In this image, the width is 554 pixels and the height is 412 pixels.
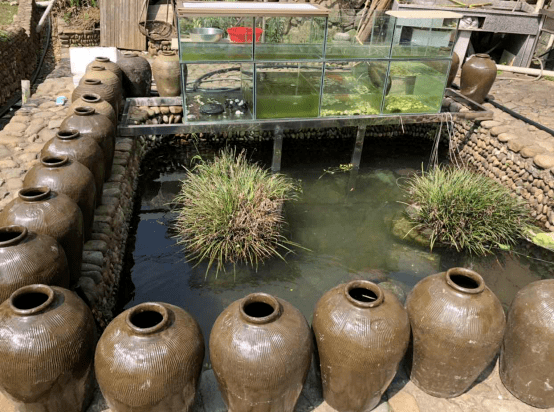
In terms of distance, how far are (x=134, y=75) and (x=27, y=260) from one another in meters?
5.42

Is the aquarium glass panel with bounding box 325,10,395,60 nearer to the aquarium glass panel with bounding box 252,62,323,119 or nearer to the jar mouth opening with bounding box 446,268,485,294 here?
the aquarium glass panel with bounding box 252,62,323,119

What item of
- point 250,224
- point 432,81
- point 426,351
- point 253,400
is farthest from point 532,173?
point 253,400

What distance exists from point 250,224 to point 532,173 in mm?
4154

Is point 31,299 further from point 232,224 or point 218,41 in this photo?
point 218,41

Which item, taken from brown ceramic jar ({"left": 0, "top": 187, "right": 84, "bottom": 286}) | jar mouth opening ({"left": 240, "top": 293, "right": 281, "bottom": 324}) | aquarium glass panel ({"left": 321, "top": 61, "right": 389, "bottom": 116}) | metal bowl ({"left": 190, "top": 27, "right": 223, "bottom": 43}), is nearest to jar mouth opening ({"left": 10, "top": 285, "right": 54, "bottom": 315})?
brown ceramic jar ({"left": 0, "top": 187, "right": 84, "bottom": 286})

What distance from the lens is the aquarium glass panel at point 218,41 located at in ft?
21.2

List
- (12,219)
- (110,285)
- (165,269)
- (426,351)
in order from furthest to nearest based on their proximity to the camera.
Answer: (165,269), (110,285), (12,219), (426,351)

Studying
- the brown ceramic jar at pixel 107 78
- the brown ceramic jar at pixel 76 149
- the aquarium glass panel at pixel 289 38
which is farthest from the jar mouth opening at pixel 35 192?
the aquarium glass panel at pixel 289 38

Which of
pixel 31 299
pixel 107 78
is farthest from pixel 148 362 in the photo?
pixel 107 78

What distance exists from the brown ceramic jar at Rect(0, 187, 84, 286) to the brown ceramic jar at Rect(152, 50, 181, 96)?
15.0ft

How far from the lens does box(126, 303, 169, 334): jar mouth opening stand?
2555 millimetres

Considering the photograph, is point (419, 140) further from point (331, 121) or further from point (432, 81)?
point (331, 121)

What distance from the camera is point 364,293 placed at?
3115 mm

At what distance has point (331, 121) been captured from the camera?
23.9 feet
